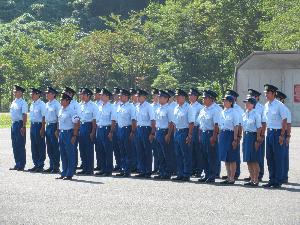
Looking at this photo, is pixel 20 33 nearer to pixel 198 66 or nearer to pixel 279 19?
pixel 198 66

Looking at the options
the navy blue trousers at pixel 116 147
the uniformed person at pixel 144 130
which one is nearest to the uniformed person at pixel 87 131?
the navy blue trousers at pixel 116 147

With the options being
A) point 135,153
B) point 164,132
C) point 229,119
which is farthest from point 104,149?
point 229,119

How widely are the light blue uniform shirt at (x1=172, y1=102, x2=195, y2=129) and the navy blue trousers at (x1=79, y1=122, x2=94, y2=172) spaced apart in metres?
2.10

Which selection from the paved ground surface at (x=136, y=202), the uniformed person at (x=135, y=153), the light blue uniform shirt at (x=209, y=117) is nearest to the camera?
the paved ground surface at (x=136, y=202)

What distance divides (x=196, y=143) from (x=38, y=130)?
3370mm

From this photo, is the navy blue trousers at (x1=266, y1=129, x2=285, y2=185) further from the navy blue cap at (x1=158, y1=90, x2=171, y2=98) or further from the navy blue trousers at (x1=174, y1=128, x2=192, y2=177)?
the navy blue cap at (x1=158, y1=90, x2=171, y2=98)

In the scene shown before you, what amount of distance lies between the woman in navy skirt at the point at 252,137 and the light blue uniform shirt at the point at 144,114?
2364 millimetres

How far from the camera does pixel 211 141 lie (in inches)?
751

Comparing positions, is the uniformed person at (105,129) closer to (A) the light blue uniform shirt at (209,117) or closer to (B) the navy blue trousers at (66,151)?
(B) the navy blue trousers at (66,151)

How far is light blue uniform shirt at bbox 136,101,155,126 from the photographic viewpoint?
20.4m

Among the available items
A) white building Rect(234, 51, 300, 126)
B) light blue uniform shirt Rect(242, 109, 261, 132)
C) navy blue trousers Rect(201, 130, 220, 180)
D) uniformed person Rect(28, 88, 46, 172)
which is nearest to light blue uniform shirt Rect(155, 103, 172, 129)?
navy blue trousers Rect(201, 130, 220, 180)

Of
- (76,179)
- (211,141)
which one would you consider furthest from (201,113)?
(76,179)

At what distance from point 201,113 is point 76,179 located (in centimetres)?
257

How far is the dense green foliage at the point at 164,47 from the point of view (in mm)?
55219
